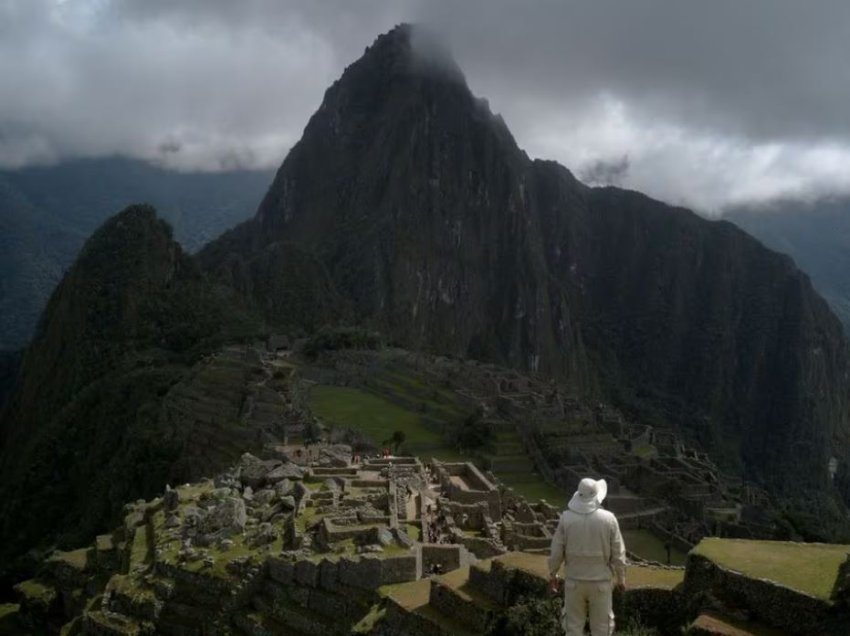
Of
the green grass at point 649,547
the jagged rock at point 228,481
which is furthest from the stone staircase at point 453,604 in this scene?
the green grass at point 649,547

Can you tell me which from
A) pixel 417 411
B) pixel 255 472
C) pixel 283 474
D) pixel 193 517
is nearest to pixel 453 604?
pixel 193 517

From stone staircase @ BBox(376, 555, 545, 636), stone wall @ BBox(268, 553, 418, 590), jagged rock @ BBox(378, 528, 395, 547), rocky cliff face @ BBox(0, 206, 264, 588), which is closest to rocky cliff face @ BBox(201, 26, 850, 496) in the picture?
rocky cliff face @ BBox(0, 206, 264, 588)

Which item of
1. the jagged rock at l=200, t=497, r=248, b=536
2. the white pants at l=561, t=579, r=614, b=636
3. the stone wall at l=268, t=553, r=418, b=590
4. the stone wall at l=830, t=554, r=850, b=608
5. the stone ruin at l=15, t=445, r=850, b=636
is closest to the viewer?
the white pants at l=561, t=579, r=614, b=636

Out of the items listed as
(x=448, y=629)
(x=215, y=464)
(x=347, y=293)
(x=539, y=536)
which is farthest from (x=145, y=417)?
(x=347, y=293)

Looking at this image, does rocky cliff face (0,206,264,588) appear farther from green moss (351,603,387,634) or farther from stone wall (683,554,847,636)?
stone wall (683,554,847,636)

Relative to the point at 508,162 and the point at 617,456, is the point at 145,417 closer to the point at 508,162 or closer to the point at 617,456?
the point at 617,456
